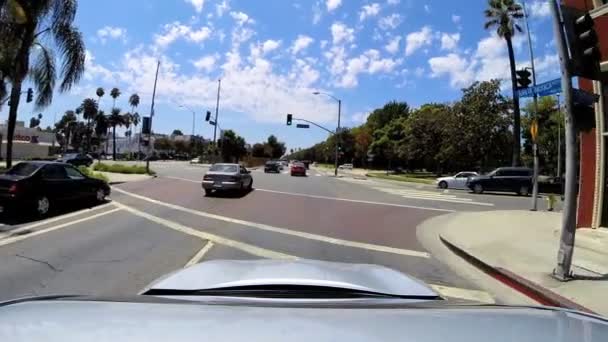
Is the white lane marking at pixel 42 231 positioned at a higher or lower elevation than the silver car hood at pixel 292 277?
lower

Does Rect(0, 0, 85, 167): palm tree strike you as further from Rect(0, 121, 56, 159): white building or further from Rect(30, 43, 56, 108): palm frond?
Rect(0, 121, 56, 159): white building

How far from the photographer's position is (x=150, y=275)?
9.10 metres

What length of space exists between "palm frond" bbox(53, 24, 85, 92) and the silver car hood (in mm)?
26929

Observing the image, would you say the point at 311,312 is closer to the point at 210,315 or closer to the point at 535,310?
the point at 210,315

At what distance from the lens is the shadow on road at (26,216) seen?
49.6 feet

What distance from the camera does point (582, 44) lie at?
9.70 metres

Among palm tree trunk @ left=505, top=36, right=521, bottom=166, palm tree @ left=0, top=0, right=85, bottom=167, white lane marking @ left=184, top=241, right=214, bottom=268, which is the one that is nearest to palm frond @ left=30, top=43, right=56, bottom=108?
palm tree @ left=0, top=0, right=85, bottom=167

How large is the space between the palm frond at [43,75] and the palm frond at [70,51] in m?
0.59

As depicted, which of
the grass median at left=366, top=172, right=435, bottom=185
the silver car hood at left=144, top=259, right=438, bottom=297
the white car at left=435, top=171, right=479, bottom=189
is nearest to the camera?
the silver car hood at left=144, top=259, right=438, bottom=297

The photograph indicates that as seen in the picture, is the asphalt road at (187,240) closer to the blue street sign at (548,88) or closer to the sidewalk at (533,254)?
the sidewalk at (533,254)

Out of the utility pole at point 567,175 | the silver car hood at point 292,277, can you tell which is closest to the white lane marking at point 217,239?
the utility pole at point 567,175

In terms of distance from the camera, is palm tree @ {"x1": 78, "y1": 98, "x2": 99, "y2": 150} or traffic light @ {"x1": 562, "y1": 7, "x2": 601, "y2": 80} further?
palm tree @ {"x1": 78, "y1": 98, "x2": 99, "y2": 150}

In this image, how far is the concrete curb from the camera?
8.24m

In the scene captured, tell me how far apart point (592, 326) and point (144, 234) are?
12626 mm
